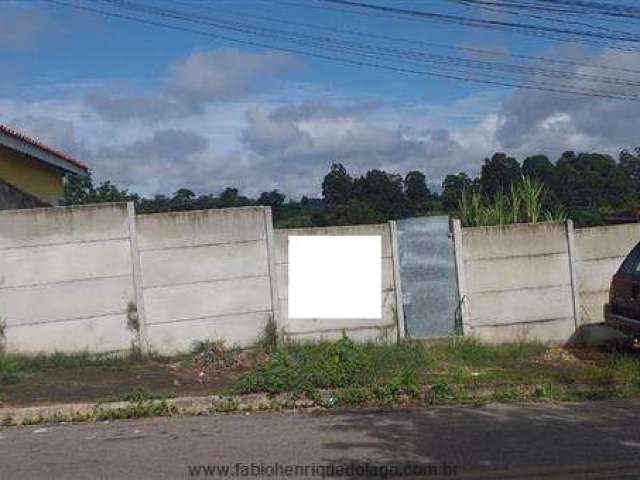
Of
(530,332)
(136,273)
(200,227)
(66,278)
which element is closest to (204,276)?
(200,227)

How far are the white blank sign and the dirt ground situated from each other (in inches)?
56.5

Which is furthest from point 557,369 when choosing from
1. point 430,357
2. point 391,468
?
point 391,468

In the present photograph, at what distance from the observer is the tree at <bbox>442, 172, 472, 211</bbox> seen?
12.7 meters

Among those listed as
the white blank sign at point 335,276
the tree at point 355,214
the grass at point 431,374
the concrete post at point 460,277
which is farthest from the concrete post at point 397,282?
the tree at point 355,214

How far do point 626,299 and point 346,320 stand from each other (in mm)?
3514

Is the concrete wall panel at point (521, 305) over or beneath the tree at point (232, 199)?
beneath

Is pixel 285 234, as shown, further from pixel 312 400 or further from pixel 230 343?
pixel 312 400

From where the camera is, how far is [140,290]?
34.2 ft

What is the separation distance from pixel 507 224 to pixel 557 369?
2.31 m

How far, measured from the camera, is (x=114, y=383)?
9.36 m

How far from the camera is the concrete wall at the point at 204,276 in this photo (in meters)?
10.5

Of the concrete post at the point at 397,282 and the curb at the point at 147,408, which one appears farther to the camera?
the concrete post at the point at 397,282

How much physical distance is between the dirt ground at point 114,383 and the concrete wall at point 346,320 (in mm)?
1159

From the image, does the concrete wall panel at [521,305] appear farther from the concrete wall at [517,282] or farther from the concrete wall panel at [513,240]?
the concrete wall panel at [513,240]
